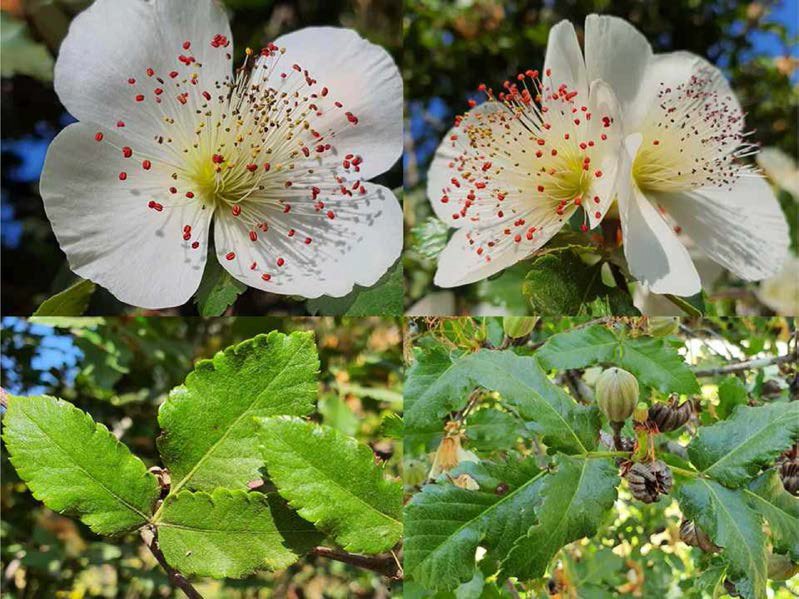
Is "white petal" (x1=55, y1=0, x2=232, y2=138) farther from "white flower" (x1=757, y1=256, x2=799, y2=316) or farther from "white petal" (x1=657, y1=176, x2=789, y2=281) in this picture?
"white flower" (x1=757, y1=256, x2=799, y2=316)

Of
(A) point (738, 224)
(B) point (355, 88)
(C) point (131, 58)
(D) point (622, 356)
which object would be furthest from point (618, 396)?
(C) point (131, 58)

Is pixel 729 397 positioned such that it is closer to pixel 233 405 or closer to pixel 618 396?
pixel 618 396

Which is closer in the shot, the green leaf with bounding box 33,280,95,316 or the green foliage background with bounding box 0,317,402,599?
the green leaf with bounding box 33,280,95,316

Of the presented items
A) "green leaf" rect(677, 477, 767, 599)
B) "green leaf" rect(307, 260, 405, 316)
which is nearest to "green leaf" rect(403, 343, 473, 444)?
"green leaf" rect(307, 260, 405, 316)

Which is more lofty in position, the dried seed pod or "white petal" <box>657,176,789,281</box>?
"white petal" <box>657,176,789,281</box>

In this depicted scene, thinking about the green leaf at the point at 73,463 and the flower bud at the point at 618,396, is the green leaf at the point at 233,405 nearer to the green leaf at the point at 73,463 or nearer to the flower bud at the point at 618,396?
the green leaf at the point at 73,463

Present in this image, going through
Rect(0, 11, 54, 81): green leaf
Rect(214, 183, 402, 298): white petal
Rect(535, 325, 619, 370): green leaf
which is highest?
Rect(0, 11, 54, 81): green leaf

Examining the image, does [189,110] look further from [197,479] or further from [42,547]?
[42,547]
